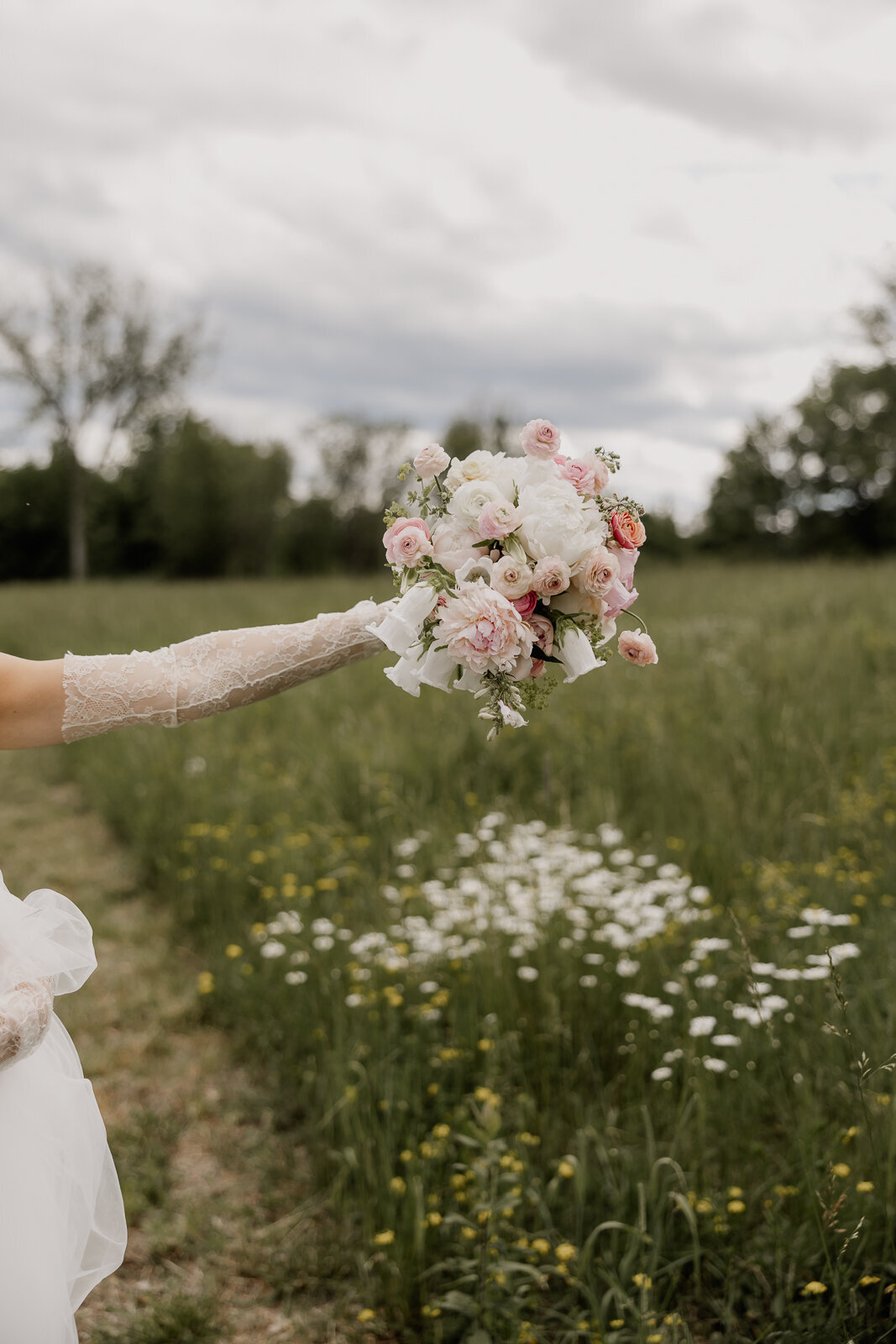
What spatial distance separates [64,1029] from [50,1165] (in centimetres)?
29

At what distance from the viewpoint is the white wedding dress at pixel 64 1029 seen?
61.7 inches

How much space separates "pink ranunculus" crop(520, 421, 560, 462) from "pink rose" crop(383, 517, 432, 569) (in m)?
0.26

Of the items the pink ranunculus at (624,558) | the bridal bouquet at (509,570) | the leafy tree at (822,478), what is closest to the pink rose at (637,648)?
the bridal bouquet at (509,570)

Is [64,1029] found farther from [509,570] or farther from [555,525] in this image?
[555,525]

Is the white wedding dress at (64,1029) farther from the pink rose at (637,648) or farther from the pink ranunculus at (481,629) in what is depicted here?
the pink rose at (637,648)

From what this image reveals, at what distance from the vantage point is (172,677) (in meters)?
2.12

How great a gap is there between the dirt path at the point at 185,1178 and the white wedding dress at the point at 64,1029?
88 cm

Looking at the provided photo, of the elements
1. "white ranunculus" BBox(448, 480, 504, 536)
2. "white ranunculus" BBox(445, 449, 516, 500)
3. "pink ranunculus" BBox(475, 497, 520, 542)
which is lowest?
"pink ranunculus" BBox(475, 497, 520, 542)

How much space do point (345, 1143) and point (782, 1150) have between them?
4.29 ft

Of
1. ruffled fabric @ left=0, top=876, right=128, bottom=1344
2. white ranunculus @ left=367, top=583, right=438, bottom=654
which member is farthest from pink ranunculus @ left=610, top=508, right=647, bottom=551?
ruffled fabric @ left=0, top=876, right=128, bottom=1344

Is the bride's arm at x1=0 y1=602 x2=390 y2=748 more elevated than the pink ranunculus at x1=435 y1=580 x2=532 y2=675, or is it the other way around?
the pink ranunculus at x1=435 y1=580 x2=532 y2=675

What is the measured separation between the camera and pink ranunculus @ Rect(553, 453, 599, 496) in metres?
1.88

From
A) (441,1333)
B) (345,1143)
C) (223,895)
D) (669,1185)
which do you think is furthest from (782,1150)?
(223,895)

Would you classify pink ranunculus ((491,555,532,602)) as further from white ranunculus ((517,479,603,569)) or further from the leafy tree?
the leafy tree
